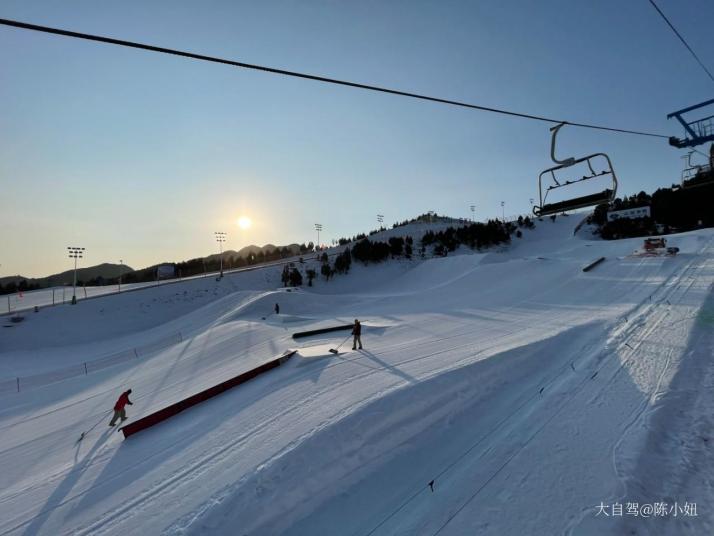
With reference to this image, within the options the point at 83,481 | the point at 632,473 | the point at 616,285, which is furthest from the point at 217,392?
the point at 616,285

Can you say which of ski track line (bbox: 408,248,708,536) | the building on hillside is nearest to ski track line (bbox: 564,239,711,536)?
ski track line (bbox: 408,248,708,536)

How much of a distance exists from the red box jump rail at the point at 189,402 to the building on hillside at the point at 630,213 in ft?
199

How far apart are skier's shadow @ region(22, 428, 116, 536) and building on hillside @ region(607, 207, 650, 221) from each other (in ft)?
216

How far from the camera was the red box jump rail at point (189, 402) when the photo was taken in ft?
29.7

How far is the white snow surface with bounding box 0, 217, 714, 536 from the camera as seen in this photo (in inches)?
195

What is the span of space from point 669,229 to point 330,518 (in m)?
62.8

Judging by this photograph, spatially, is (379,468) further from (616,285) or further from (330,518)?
(616,285)

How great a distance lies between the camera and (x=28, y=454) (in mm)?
9938

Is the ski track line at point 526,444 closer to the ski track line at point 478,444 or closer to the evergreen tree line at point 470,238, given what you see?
the ski track line at point 478,444

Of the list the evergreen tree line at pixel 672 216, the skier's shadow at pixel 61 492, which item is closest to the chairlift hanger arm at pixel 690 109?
the skier's shadow at pixel 61 492

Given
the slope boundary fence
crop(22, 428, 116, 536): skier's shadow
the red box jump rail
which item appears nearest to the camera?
crop(22, 428, 116, 536): skier's shadow

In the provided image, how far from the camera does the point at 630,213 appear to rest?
51219 mm

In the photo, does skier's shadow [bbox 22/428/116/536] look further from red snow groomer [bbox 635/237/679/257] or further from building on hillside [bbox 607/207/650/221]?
building on hillside [bbox 607/207/650/221]

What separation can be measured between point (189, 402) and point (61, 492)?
136 inches
